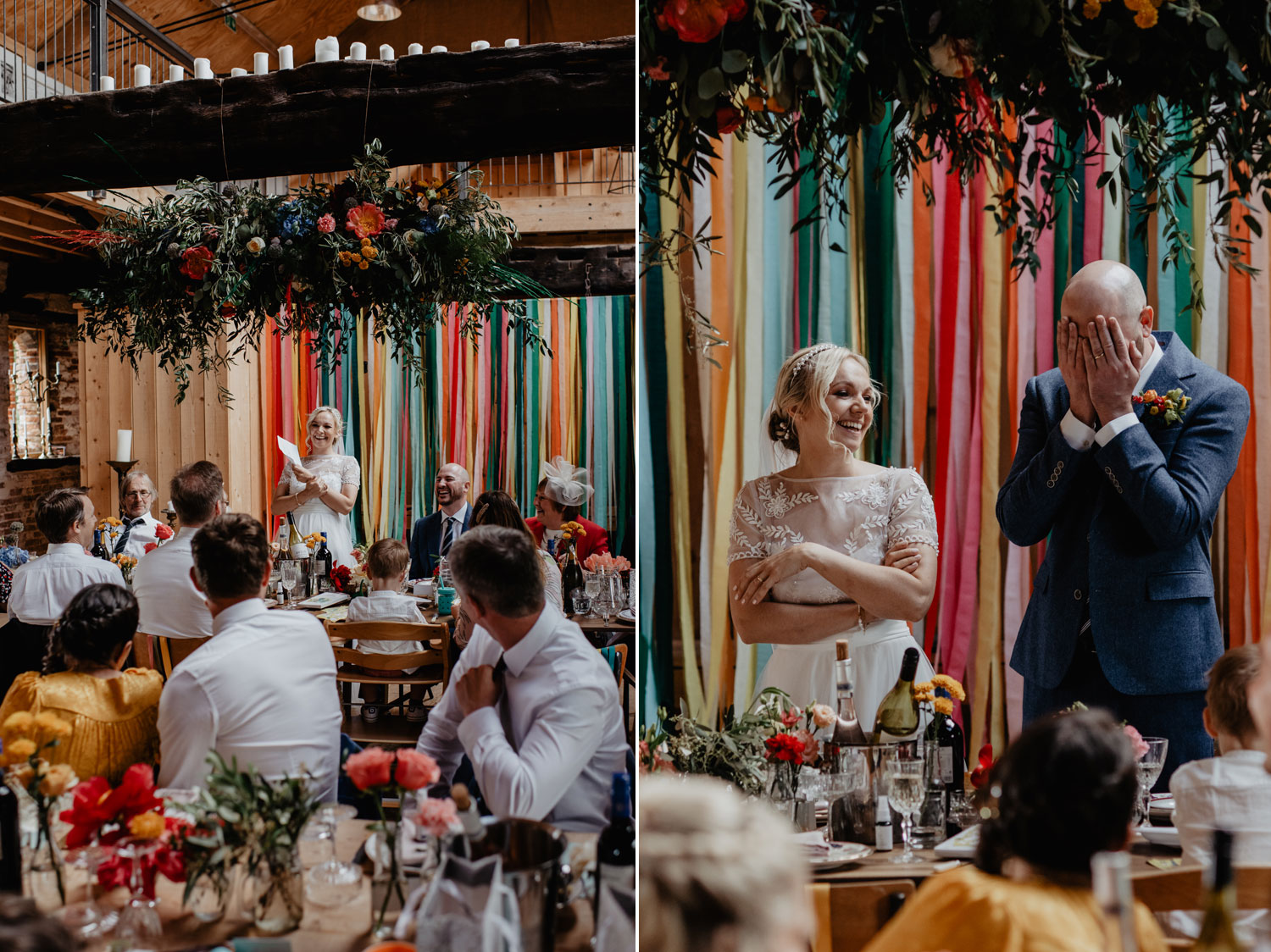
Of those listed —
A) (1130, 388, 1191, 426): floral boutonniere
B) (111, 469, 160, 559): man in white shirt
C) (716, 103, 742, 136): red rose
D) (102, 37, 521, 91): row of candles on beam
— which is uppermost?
(102, 37, 521, 91): row of candles on beam

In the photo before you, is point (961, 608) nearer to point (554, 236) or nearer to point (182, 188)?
point (182, 188)

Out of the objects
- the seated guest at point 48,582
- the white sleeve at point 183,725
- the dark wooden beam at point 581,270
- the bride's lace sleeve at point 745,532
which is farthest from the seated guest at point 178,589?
the dark wooden beam at point 581,270

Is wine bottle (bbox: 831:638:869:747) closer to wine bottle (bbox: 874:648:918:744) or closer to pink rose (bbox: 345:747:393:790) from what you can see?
wine bottle (bbox: 874:648:918:744)

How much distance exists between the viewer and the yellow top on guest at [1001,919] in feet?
2.89

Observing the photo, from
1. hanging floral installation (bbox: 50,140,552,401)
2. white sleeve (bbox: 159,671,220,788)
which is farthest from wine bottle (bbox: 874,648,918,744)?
hanging floral installation (bbox: 50,140,552,401)

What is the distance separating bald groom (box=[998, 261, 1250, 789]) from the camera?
1.75 meters

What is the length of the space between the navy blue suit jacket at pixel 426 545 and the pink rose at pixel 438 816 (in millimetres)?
3620

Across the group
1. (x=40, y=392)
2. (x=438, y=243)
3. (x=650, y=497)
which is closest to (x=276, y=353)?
(x=40, y=392)

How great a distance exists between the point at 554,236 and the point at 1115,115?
577 cm

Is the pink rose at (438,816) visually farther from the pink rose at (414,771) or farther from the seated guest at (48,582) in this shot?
the seated guest at (48,582)

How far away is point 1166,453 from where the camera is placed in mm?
1848

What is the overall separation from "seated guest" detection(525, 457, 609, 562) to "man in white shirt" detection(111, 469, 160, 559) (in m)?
1.74

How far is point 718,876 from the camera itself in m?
0.70

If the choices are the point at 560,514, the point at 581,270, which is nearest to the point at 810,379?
the point at 560,514
